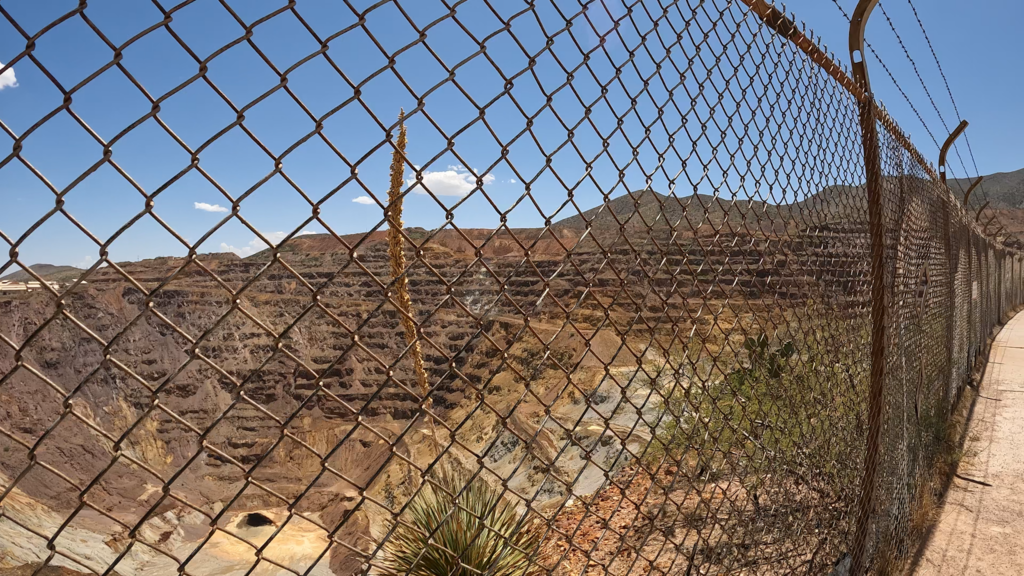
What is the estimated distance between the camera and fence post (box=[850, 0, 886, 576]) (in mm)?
2572

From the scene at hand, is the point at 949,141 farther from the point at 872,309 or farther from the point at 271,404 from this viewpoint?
the point at 271,404

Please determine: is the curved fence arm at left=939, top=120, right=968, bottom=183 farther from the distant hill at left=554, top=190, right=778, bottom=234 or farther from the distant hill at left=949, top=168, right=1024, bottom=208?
the distant hill at left=949, top=168, right=1024, bottom=208

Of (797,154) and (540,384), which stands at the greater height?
(797,154)

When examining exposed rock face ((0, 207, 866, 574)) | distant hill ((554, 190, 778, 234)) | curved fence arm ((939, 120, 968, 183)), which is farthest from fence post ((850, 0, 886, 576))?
exposed rock face ((0, 207, 866, 574))

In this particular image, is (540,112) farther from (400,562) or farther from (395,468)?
(395,468)

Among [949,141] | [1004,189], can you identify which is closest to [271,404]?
[949,141]

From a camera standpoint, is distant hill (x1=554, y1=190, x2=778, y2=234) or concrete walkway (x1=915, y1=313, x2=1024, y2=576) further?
concrete walkway (x1=915, y1=313, x2=1024, y2=576)

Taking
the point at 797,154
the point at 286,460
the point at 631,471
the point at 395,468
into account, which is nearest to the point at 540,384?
the point at 395,468

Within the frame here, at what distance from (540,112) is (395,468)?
24.7m

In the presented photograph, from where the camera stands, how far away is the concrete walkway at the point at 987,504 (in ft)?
10.2

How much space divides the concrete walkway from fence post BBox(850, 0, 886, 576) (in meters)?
→ 0.80

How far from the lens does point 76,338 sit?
25.8 meters

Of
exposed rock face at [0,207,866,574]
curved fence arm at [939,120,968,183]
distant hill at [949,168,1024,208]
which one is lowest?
exposed rock face at [0,207,866,574]

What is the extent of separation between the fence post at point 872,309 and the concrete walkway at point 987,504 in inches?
31.7
